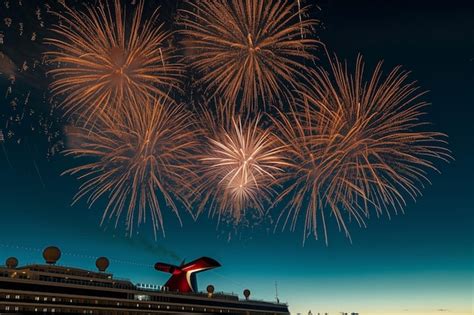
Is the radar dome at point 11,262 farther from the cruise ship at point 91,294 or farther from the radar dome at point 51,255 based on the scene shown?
the radar dome at point 51,255

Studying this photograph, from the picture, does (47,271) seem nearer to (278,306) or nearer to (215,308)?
(215,308)

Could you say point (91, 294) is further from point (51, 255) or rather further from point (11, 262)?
point (11, 262)

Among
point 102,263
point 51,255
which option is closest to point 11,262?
point 51,255

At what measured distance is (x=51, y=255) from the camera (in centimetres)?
6119

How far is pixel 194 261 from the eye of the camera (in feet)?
293

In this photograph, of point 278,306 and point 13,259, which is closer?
point 13,259

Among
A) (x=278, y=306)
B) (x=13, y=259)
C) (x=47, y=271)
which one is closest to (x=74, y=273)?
(x=47, y=271)

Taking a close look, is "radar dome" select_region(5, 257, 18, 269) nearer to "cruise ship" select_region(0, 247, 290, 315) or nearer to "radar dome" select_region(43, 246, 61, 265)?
"cruise ship" select_region(0, 247, 290, 315)

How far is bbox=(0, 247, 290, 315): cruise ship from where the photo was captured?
53.6m

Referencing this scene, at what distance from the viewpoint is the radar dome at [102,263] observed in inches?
2672

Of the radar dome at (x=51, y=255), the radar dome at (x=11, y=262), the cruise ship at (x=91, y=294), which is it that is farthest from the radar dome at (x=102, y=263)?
the radar dome at (x=11, y=262)

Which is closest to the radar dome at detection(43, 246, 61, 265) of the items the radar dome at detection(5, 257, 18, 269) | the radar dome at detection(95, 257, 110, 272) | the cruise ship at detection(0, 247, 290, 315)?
the cruise ship at detection(0, 247, 290, 315)

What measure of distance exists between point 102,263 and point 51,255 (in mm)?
8759

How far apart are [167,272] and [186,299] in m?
12.4
